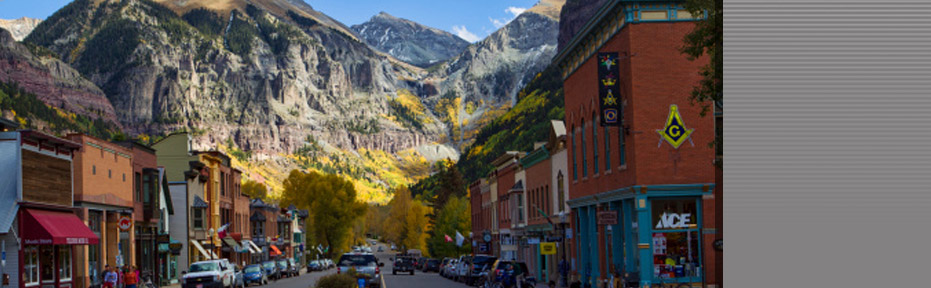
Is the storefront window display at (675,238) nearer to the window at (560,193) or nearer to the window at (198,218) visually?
the window at (560,193)

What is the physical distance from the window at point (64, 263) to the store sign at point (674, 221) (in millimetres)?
25184

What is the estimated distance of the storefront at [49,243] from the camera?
3781cm

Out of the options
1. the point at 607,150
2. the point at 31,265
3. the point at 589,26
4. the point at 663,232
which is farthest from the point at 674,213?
the point at 31,265

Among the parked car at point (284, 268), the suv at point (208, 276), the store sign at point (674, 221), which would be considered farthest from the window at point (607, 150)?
the parked car at point (284, 268)

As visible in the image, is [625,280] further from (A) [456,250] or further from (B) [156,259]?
(A) [456,250]

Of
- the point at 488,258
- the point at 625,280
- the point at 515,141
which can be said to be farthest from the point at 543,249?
the point at 515,141

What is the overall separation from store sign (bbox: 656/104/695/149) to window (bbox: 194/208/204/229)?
148ft

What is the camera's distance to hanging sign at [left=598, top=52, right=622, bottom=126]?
119 ft

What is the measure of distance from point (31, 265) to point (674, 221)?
25083mm

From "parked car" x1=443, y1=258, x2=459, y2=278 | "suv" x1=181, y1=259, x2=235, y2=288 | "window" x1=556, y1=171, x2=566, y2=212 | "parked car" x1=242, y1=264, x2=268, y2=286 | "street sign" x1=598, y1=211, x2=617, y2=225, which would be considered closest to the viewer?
"street sign" x1=598, y1=211, x2=617, y2=225

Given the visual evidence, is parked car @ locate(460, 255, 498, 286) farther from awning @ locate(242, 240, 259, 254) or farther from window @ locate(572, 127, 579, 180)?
awning @ locate(242, 240, 259, 254)

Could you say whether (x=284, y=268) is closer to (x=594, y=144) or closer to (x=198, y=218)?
(x=198, y=218)

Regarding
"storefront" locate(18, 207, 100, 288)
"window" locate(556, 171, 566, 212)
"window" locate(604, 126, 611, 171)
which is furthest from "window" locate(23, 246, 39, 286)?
"window" locate(556, 171, 566, 212)

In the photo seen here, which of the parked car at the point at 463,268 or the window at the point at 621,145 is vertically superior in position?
the window at the point at 621,145
